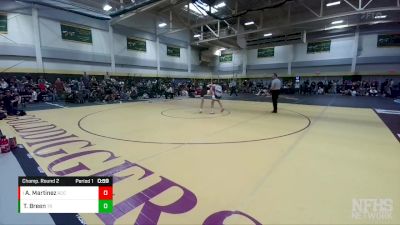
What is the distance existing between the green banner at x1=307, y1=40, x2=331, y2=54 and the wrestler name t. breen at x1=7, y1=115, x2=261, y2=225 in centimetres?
2453

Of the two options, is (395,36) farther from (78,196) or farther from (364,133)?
(78,196)

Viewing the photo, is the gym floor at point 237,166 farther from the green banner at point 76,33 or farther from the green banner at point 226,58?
the green banner at point 226,58

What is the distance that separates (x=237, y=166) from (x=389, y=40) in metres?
23.8

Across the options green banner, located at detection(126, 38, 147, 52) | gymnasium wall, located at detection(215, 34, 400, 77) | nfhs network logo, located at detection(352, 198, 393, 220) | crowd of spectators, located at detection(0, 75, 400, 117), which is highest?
green banner, located at detection(126, 38, 147, 52)

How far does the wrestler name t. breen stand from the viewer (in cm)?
177

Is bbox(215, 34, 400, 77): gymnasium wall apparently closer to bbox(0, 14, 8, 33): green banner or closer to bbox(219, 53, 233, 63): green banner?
bbox(219, 53, 233, 63): green banner

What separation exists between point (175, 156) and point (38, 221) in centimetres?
185

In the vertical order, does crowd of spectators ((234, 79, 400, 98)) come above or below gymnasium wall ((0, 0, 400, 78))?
below

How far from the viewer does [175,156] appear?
322 cm

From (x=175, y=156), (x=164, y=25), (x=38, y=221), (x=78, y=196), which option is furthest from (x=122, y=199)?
(x=164, y=25)

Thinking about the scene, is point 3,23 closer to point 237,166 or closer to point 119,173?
point 119,173

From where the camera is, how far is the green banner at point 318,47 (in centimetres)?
2098

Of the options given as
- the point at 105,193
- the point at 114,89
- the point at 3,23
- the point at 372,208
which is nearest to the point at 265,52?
the point at 114,89
